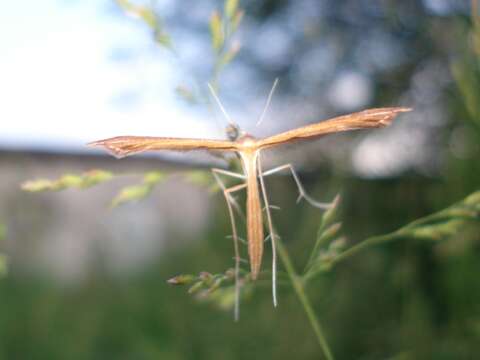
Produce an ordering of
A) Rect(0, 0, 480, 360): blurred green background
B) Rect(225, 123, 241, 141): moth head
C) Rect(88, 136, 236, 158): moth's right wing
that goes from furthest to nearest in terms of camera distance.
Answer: Rect(0, 0, 480, 360): blurred green background < Rect(225, 123, 241, 141): moth head < Rect(88, 136, 236, 158): moth's right wing

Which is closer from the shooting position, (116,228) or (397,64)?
(397,64)

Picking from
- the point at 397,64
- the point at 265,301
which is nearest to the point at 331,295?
the point at 265,301

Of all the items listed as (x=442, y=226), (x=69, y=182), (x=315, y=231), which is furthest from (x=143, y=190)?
(x=315, y=231)

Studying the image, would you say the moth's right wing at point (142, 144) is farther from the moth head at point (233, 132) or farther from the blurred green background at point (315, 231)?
the blurred green background at point (315, 231)

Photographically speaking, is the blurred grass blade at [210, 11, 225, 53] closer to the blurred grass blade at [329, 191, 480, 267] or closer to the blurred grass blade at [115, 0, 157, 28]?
the blurred grass blade at [115, 0, 157, 28]

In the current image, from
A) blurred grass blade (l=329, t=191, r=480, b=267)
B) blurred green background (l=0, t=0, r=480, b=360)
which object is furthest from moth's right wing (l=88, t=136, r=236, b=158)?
blurred green background (l=0, t=0, r=480, b=360)

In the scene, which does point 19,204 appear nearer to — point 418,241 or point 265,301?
point 265,301
